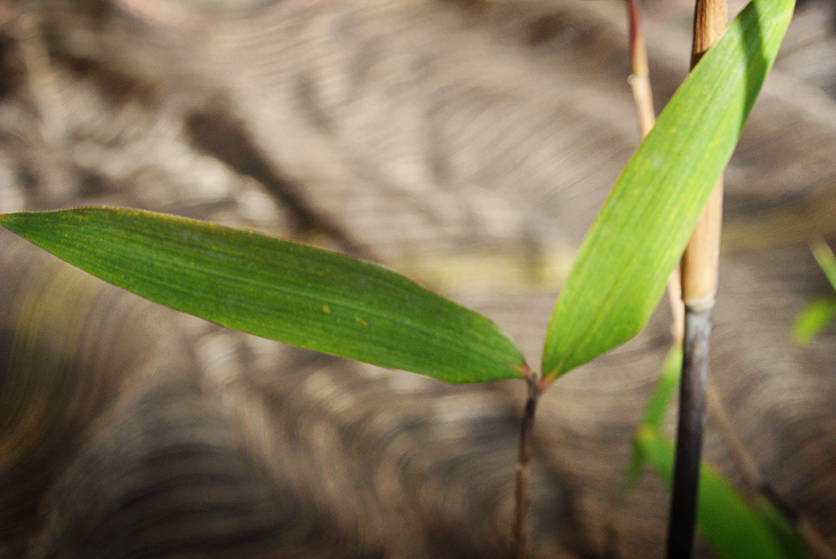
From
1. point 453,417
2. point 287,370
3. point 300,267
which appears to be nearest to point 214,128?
point 287,370

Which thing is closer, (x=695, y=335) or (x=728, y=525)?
(x=695, y=335)

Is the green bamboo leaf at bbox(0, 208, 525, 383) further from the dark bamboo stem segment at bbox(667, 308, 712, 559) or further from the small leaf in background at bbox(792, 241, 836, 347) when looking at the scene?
the small leaf in background at bbox(792, 241, 836, 347)

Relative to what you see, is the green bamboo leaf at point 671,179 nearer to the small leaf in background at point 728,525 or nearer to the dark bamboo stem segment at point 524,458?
the dark bamboo stem segment at point 524,458

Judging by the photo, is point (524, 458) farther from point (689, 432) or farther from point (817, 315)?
point (817, 315)

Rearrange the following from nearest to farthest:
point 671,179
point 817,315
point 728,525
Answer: point 671,179 < point 728,525 < point 817,315

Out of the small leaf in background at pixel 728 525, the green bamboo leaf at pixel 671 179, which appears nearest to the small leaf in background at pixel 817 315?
the small leaf in background at pixel 728 525

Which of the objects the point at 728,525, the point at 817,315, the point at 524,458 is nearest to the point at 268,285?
the point at 524,458
